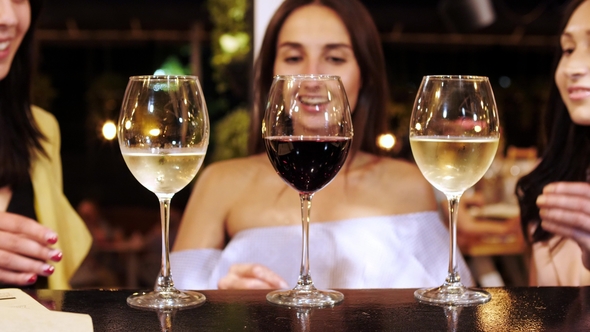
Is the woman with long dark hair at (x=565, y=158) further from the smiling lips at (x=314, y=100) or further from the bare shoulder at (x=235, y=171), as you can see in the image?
the bare shoulder at (x=235, y=171)

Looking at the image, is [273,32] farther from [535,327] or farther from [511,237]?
[511,237]

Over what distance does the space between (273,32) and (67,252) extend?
836 mm

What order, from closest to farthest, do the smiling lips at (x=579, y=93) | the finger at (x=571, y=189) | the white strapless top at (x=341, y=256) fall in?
1. the finger at (x=571, y=189)
2. the smiling lips at (x=579, y=93)
3. the white strapless top at (x=341, y=256)

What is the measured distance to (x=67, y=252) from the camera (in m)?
1.99

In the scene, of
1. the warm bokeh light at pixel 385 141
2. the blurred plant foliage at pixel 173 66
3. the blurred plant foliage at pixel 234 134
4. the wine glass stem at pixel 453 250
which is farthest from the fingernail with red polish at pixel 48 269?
the blurred plant foliage at pixel 173 66

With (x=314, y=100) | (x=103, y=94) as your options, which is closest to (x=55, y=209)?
(x=314, y=100)

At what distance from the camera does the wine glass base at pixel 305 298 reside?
0.90 meters

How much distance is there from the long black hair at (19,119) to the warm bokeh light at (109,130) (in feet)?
0.88

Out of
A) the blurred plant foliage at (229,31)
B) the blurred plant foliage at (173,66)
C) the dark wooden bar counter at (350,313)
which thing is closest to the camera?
the dark wooden bar counter at (350,313)

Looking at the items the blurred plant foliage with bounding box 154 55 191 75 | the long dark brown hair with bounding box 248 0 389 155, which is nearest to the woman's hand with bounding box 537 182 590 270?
the long dark brown hair with bounding box 248 0 389 155

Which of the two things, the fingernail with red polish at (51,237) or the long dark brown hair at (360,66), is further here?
the long dark brown hair at (360,66)

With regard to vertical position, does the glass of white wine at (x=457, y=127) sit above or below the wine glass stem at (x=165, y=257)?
above

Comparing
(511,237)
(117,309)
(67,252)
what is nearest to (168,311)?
(117,309)

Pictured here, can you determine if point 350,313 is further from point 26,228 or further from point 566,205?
point 26,228
